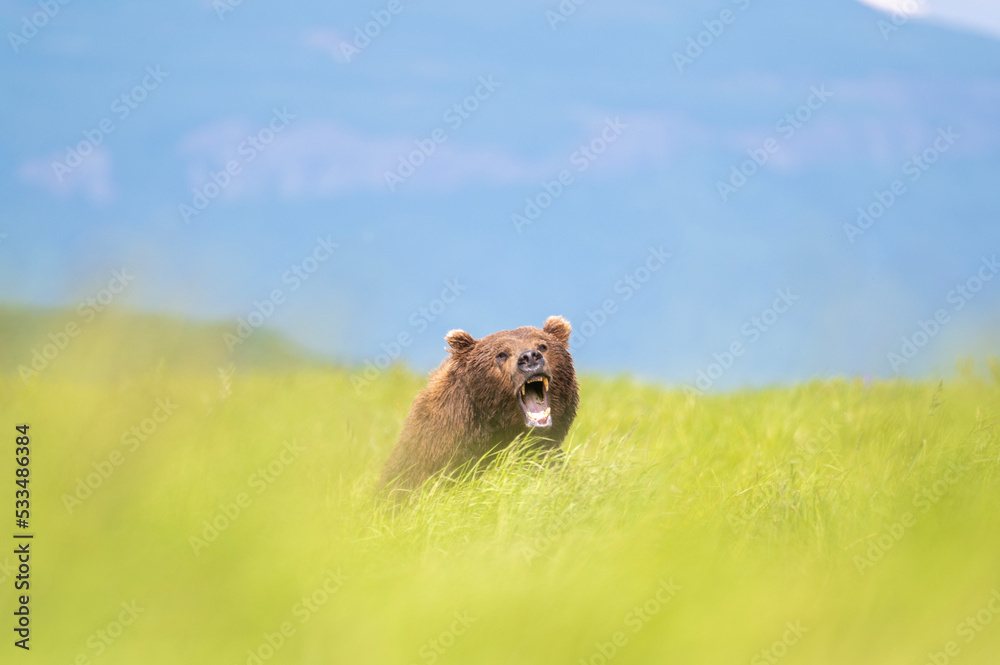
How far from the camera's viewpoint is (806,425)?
885 centimetres

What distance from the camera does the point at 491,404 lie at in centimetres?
685

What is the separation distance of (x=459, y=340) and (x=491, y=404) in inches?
27.0

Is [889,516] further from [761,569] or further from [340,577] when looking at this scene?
[340,577]

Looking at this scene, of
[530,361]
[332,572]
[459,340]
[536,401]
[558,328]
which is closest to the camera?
[332,572]

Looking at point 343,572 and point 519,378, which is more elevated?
point 519,378

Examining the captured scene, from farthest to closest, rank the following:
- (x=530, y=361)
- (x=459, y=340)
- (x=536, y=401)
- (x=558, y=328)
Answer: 1. (x=558, y=328)
2. (x=459, y=340)
3. (x=536, y=401)
4. (x=530, y=361)

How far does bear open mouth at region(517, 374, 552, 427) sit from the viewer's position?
6719 millimetres

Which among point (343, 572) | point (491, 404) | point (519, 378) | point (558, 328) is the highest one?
point (558, 328)

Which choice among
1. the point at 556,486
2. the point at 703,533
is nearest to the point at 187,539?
the point at 703,533

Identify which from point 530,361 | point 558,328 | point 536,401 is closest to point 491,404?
point 536,401

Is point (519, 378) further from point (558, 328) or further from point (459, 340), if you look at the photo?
point (558, 328)

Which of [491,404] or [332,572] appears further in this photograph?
[491,404]

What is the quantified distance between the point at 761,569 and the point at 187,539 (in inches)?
82.7

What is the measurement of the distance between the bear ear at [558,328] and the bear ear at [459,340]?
683mm
